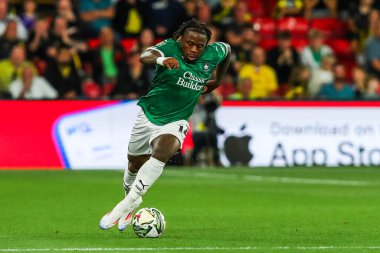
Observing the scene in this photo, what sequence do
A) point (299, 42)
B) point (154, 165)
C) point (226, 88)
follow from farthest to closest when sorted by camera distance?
point (299, 42)
point (226, 88)
point (154, 165)

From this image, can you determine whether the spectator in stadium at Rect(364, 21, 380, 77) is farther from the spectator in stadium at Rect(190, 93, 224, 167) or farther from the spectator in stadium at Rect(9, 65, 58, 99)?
the spectator in stadium at Rect(9, 65, 58, 99)

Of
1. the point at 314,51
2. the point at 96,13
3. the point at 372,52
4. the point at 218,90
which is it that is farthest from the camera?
the point at 372,52

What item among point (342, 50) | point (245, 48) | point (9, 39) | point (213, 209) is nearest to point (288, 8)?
point (342, 50)

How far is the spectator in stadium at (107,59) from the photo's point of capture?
22.5 m

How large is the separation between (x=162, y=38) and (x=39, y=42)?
262 cm

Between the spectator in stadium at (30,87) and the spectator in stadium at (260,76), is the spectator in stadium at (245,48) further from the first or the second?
the spectator in stadium at (30,87)

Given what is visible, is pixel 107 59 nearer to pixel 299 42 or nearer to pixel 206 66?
pixel 299 42

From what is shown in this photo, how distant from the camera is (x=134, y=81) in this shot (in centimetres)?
2183

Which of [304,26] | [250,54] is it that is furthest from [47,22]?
[304,26]

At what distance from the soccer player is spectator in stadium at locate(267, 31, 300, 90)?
12306 mm

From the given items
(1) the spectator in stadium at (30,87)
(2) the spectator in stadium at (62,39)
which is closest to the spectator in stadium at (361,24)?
(2) the spectator in stadium at (62,39)

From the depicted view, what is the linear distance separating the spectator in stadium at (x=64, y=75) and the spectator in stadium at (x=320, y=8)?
6537 millimetres

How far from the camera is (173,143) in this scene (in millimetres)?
10414

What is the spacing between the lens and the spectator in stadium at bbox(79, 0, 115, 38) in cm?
2405
